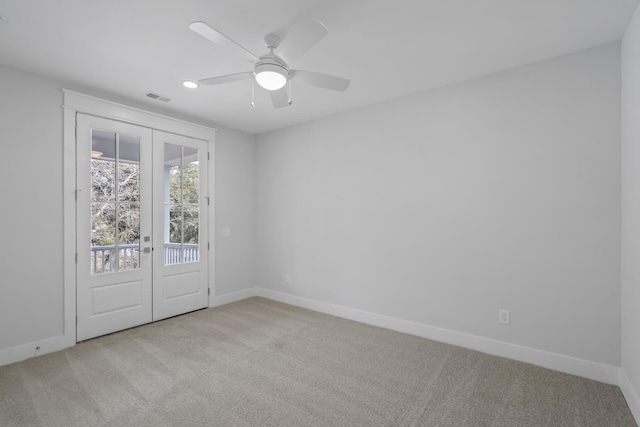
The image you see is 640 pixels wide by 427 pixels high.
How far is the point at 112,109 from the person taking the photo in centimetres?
337

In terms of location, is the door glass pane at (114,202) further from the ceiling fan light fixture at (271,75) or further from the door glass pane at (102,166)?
the ceiling fan light fixture at (271,75)

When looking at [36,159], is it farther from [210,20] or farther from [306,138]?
[306,138]

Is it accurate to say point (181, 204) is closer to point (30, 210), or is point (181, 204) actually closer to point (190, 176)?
point (190, 176)

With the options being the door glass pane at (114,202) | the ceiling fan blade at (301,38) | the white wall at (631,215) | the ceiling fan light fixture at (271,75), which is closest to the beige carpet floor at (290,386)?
the white wall at (631,215)

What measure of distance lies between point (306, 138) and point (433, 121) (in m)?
1.80

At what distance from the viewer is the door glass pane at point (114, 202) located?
3.28m

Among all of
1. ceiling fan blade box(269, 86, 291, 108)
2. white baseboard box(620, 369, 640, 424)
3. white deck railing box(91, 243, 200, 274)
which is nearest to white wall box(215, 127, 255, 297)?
white deck railing box(91, 243, 200, 274)

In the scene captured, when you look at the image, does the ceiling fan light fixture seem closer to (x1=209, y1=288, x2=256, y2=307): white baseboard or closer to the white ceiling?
the white ceiling

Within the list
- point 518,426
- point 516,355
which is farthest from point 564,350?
point 518,426

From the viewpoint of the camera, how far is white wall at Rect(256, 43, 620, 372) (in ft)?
7.99

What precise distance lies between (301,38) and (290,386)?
8.16 feet

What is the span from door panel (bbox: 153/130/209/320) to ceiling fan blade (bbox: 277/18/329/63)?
8.31 feet

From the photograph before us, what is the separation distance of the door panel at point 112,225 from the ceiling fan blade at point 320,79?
2423 millimetres

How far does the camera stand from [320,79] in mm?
2240
